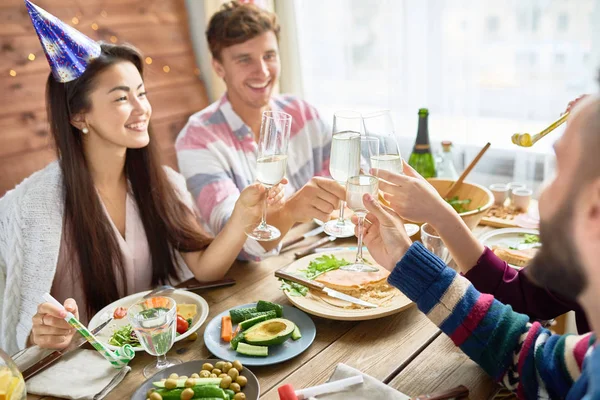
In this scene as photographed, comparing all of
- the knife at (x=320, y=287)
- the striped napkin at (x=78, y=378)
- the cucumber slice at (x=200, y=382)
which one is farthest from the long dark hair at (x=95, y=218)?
the cucumber slice at (x=200, y=382)

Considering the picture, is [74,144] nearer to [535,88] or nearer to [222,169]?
[222,169]

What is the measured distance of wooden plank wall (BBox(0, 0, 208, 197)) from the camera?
248cm

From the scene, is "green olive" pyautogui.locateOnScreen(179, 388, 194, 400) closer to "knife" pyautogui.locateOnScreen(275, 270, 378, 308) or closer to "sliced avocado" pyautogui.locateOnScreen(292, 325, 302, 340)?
"sliced avocado" pyautogui.locateOnScreen(292, 325, 302, 340)

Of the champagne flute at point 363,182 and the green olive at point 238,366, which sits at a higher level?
the champagne flute at point 363,182

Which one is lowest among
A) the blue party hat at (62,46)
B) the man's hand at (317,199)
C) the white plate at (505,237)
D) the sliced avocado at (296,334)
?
the white plate at (505,237)

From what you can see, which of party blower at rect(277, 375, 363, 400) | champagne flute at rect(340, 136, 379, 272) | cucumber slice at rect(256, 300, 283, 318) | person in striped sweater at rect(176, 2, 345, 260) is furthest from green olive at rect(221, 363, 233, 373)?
person in striped sweater at rect(176, 2, 345, 260)

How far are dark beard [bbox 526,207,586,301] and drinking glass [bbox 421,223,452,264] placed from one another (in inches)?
26.8

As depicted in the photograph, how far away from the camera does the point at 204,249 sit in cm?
172

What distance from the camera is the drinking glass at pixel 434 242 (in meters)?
1.39

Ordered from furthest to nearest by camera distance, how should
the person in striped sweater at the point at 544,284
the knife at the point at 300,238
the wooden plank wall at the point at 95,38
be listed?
the wooden plank wall at the point at 95,38 < the knife at the point at 300,238 < the person in striped sweater at the point at 544,284

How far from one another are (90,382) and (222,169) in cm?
114

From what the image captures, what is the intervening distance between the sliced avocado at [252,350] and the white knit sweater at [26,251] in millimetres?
691

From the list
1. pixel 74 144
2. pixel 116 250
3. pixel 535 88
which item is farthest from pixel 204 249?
pixel 535 88

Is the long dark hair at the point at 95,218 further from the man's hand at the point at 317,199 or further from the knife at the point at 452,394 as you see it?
the knife at the point at 452,394
